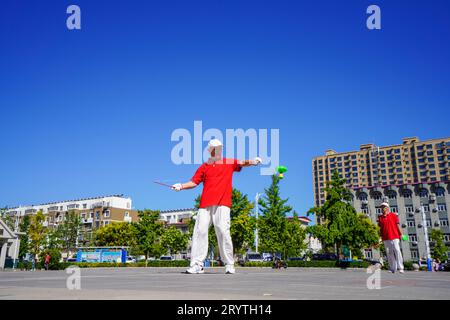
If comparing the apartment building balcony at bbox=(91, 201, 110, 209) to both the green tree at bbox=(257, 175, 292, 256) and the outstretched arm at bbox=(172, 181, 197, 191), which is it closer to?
the green tree at bbox=(257, 175, 292, 256)

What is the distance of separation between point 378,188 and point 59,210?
8944cm

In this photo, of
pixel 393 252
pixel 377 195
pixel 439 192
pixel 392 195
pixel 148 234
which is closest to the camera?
pixel 393 252

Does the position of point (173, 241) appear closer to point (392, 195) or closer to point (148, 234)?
point (148, 234)

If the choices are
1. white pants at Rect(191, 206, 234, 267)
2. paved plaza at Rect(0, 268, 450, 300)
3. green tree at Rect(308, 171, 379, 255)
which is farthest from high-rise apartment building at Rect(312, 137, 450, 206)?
paved plaza at Rect(0, 268, 450, 300)

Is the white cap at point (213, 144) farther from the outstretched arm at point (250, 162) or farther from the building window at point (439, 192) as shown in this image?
the building window at point (439, 192)

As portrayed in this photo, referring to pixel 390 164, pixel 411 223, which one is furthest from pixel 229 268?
pixel 390 164

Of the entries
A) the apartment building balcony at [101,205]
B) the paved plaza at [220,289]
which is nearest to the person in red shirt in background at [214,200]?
the paved plaza at [220,289]

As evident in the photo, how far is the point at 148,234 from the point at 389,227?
162 feet

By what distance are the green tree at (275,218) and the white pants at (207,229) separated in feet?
121

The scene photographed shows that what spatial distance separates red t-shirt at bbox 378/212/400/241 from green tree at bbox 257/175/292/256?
32245mm

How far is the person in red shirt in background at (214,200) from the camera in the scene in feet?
29.8

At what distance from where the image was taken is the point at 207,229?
9.10 metres
